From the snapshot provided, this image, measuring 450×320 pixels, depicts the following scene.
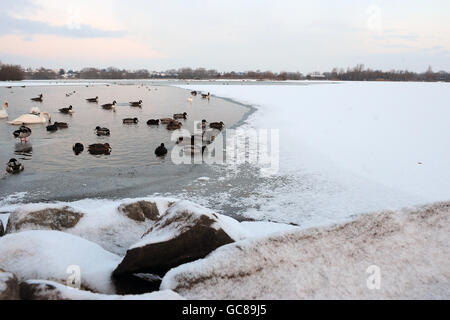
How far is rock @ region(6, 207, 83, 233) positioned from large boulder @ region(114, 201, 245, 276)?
1.72m

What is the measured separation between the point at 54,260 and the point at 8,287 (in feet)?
2.83

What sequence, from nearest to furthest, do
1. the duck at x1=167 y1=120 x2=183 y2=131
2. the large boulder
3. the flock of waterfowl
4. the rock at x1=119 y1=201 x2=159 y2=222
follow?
the large boulder → the rock at x1=119 y1=201 x2=159 y2=222 → the flock of waterfowl → the duck at x1=167 y1=120 x2=183 y2=131

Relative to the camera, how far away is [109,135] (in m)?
16.4

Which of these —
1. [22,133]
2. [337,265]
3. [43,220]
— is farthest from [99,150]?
[337,265]

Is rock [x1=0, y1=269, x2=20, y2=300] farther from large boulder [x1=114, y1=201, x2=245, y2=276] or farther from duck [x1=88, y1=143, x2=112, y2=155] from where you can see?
duck [x1=88, y1=143, x2=112, y2=155]

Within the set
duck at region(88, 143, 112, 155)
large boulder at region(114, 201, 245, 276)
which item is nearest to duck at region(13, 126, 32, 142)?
duck at region(88, 143, 112, 155)

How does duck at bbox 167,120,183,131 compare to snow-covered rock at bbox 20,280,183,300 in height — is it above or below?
above

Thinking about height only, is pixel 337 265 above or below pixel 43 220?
above

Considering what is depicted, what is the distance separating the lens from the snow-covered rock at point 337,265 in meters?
3.03

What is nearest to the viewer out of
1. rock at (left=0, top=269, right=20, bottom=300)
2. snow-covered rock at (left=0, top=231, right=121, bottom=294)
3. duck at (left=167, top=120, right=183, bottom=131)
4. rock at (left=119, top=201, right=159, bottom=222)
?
rock at (left=0, top=269, right=20, bottom=300)

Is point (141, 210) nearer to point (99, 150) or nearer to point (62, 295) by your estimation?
point (62, 295)

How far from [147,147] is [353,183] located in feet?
27.3

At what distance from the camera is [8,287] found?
9.46ft

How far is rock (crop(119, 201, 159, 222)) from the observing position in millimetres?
5293
